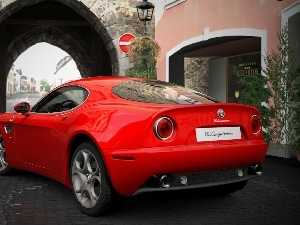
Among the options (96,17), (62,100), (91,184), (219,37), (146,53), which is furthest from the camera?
(96,17)

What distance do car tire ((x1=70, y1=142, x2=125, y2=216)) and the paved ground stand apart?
0.10m

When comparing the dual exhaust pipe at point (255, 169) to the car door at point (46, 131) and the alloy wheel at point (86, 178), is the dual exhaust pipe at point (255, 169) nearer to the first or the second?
the alloy wheel at point (86, 178)

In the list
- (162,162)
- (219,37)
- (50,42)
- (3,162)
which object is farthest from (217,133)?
(50,42)

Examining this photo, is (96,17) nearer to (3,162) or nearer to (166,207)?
(3,162)

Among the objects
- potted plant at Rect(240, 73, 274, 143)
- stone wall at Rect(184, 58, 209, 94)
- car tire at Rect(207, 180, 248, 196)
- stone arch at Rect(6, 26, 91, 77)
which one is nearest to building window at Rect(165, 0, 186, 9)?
stone wall at Rect(184, 58, 209, 94)

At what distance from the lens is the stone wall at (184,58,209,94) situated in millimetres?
17109

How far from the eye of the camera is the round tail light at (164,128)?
13.4 ft

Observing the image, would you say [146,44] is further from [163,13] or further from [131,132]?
[131,132]

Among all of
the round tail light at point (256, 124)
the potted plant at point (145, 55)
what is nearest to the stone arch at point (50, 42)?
the potted plant at point (145, 55)

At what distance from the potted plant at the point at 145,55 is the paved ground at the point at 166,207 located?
29.6 feet

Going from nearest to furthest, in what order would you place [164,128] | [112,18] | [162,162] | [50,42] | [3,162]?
[162,162]
[164,128]
[3,162]
[112,18]
[50,42]

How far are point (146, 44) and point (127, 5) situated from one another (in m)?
2.81

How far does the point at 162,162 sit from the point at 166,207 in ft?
3.14

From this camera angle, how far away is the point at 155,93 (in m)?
4.73
